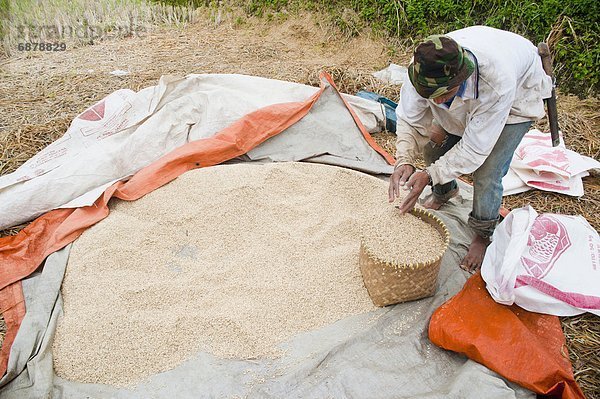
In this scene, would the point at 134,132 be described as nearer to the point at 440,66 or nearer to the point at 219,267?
the point at 219,267

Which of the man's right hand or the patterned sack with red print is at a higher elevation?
the man's right hand

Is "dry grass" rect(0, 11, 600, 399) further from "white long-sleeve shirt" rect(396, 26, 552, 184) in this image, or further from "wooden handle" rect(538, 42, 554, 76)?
"wooden handle" rect(538, 42, 554, 76)

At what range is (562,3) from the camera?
12.0 feet

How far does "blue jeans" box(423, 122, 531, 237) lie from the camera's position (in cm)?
197

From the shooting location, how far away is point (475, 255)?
2.23m

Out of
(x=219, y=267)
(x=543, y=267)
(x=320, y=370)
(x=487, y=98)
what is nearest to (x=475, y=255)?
(x=543, y=267)

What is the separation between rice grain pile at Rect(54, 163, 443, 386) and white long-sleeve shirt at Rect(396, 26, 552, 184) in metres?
0.34

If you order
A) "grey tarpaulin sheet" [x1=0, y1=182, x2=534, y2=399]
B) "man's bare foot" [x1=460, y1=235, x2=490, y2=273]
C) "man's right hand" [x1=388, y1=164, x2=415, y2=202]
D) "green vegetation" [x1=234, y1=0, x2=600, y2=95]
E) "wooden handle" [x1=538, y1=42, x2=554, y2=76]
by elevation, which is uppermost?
"wooden handle" [x1=538, y1=42, x2=554, y2=76]

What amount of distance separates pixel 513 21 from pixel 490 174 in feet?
8.05

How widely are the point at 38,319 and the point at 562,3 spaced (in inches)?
154

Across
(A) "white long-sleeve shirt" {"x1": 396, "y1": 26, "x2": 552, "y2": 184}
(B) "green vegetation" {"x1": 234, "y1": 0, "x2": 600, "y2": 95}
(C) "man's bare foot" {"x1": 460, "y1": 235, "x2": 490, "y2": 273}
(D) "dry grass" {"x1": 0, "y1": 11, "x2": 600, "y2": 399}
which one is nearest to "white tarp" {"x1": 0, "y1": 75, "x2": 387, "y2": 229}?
(D) "dry grass" {"x1": 0, "y1": 11, "x2": 600, "y2": 399}

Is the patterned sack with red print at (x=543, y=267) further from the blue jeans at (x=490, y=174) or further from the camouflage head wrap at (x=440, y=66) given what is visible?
the camouflage head wrap at (x=440, y=66)

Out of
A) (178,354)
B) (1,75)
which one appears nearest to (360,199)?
(178,354)

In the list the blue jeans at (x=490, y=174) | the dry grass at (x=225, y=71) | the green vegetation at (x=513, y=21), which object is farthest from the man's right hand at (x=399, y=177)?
the green vegetation at (x=513, y=21)
